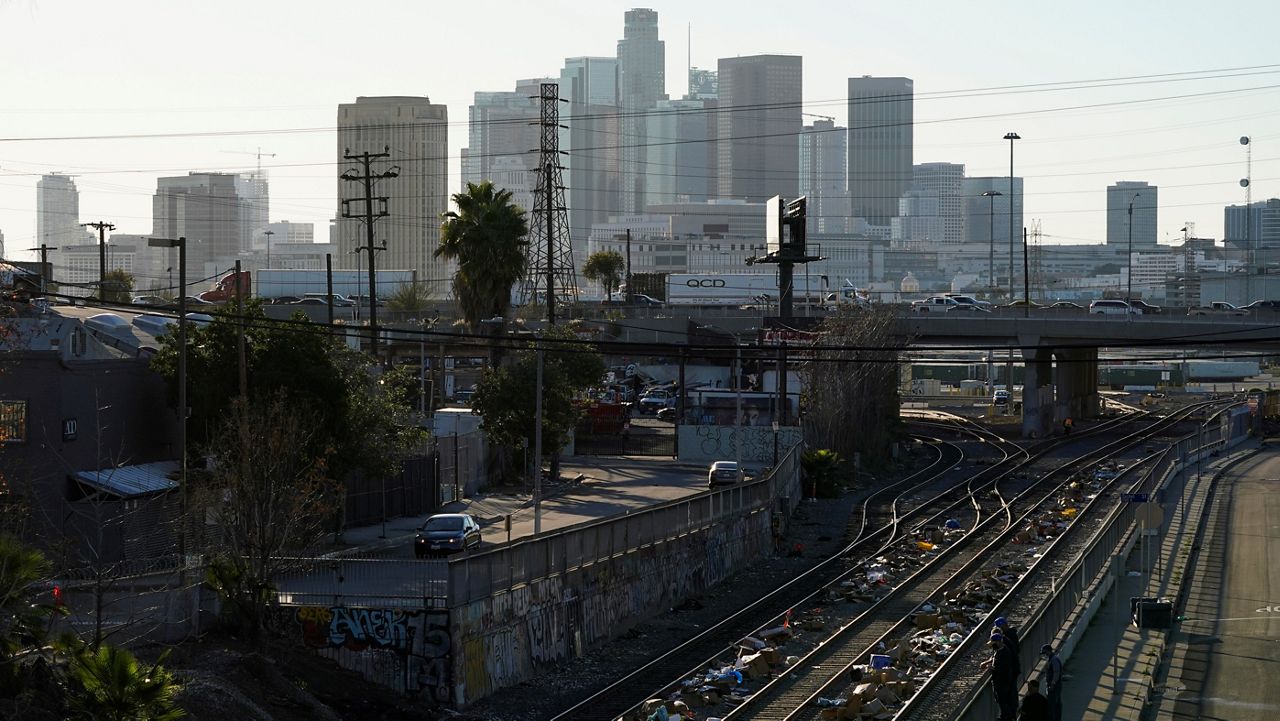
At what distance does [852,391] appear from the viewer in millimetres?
66500

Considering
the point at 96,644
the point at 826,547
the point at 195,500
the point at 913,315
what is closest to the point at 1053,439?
the point at 913,315

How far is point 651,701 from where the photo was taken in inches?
952

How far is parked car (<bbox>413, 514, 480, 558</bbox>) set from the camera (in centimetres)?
3609

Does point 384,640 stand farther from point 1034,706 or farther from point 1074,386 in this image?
point 1074,386

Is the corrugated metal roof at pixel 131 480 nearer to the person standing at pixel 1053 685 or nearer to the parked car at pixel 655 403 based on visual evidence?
the person standing at pixel 1053 685

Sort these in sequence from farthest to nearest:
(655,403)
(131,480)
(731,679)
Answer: (655,403), (131,480), (731,679)

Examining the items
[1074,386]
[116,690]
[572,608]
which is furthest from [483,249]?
[1074,386]

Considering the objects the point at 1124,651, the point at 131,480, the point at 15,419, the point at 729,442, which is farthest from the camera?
the point at 729,442

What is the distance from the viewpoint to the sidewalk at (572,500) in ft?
132

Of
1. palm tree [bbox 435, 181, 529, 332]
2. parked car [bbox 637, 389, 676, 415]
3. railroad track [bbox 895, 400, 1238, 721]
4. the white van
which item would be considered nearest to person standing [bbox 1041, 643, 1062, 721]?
railroad track [bbox 895, 400, 1238, 721]

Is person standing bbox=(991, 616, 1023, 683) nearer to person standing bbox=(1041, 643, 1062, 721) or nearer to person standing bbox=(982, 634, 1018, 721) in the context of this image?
person standing bbox=(982, 634, 1018, 721)

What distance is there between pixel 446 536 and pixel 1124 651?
645 inches

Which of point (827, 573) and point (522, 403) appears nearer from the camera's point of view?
point (827, 573)

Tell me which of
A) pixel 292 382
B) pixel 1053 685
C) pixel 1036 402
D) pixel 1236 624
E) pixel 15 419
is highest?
pixel 292 382
